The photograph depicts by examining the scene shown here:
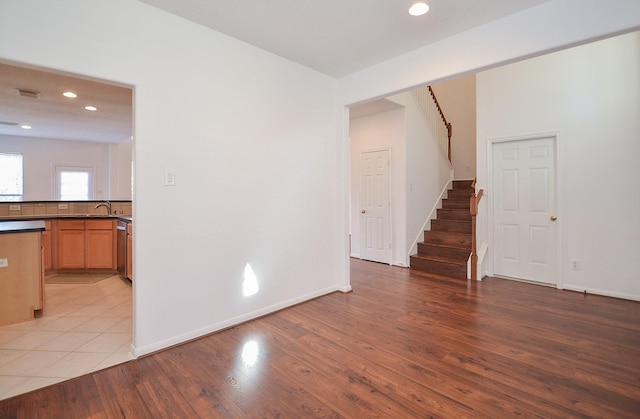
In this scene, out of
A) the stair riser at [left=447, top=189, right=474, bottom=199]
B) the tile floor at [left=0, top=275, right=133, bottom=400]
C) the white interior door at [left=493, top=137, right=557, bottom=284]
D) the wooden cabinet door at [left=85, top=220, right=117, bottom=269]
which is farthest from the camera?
the stair riser at [left=447, top=189, right=474, bottom=199]

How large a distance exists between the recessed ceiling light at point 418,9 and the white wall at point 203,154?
1443 millimetres

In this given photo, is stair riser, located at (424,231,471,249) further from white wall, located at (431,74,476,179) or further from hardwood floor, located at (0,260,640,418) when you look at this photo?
white wall, located at (431,74,476,179)

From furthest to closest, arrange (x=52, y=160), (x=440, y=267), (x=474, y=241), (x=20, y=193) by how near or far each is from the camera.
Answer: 1. (x=52, y=160)
2. (x=20, y=193)
3. (x=440, y=267)
4. (x=474, y=241)

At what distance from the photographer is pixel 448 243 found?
536 centimetres

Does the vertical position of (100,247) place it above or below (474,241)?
below

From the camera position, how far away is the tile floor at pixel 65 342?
7.02 ft

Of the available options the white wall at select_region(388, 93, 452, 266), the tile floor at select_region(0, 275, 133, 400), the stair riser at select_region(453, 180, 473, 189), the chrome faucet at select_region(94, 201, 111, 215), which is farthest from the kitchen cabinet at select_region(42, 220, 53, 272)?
the stair riser at select_region(453, 180, 473, 189)

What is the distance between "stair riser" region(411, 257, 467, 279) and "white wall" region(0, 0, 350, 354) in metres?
2.09

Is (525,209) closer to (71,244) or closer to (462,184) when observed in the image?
(462,184)

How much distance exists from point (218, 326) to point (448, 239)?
4.14 metres

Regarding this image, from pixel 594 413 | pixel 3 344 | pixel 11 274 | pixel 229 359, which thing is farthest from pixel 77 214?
pixel 594 413

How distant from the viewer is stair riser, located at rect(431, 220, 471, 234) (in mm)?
5344

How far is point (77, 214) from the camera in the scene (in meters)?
5.63

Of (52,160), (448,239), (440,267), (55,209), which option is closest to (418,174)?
(448,239)
